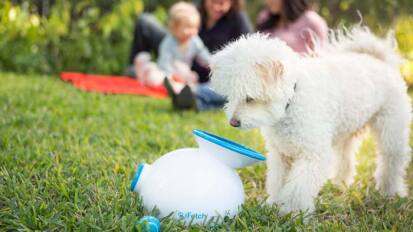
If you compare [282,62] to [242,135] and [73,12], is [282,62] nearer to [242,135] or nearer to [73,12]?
[242,135]

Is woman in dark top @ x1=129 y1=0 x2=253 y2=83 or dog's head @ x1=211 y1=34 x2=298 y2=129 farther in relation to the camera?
woman in dark top @ x1=129 y1=0 x2=253 y2=83

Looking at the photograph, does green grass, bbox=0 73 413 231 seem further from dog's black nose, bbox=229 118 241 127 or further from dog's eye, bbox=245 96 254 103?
dog's eye, bbox=245 96 254 103

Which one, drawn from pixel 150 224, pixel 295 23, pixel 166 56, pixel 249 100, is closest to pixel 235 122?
pixel 249 100

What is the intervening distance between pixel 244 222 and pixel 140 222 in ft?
1.80

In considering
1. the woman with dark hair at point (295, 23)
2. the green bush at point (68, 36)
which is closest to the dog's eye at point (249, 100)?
the woman with dark hair at point (295, 23)

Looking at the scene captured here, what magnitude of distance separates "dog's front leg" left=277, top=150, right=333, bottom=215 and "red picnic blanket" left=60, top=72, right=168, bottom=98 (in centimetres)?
387

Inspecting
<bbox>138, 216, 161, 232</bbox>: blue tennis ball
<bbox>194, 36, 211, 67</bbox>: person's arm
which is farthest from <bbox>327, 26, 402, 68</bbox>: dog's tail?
<bbox>194, 36, 211, 67</bbox>: person's arm

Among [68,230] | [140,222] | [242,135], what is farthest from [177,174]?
[242,135]

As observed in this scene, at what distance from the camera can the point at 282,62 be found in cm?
262

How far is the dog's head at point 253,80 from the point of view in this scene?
2559 millimetres

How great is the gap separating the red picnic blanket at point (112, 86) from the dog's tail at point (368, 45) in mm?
3442

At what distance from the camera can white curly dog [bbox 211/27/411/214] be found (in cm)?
261

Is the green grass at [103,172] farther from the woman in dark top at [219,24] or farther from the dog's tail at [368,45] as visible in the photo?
the woman in dark top at [219,24]

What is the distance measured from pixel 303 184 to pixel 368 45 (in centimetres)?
127
